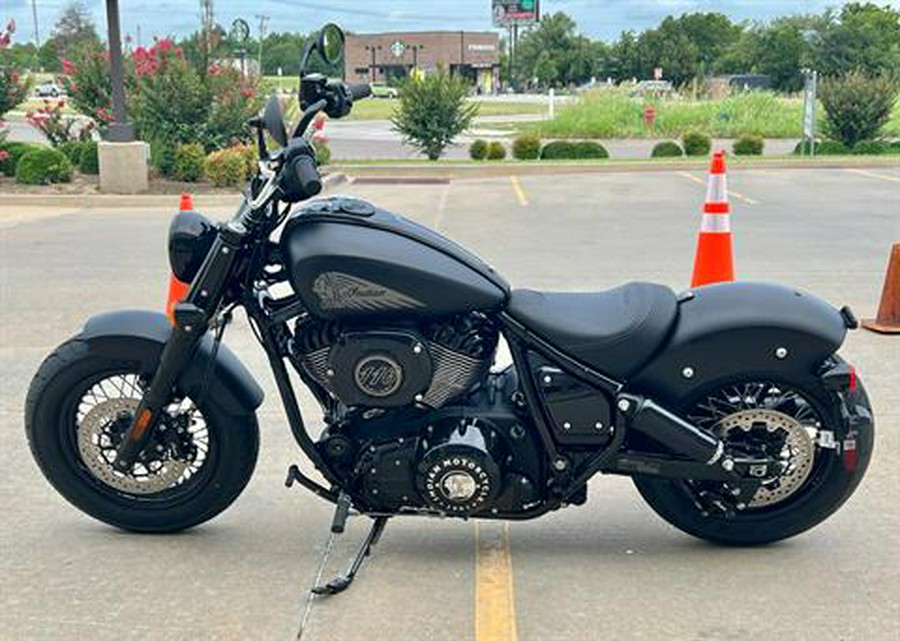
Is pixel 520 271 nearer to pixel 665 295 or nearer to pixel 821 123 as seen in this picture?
pixel 665 295

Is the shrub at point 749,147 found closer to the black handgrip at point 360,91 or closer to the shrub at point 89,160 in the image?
the shrub at point 89,160

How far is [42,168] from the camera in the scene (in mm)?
15703

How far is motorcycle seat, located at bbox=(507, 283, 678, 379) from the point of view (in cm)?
354

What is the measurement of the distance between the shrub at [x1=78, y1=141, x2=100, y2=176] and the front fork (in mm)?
13849

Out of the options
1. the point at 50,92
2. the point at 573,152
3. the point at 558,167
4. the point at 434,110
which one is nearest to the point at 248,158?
the point at 558,167

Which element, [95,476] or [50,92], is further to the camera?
[50,92]

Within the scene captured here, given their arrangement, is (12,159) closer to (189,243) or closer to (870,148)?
(189,243)

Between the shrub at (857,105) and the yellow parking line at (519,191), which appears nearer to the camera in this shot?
the yellow parking line at (519,191)

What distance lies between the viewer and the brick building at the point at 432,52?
8325 cm

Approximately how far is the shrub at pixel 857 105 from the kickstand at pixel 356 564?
2144cm

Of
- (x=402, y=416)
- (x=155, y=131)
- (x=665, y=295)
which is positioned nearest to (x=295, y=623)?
(x=402, y=416)

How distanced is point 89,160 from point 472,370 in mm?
14682

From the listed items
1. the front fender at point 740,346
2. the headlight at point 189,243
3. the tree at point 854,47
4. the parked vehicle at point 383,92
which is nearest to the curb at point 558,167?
the parked vehicle at point 383,92

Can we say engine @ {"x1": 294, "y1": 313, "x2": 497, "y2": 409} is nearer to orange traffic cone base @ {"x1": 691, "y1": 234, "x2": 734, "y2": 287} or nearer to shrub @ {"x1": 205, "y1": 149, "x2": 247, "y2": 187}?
orange traffic cone base @ {"x1": 691, "y1": 234, "x2": 734, "y2": 287}
